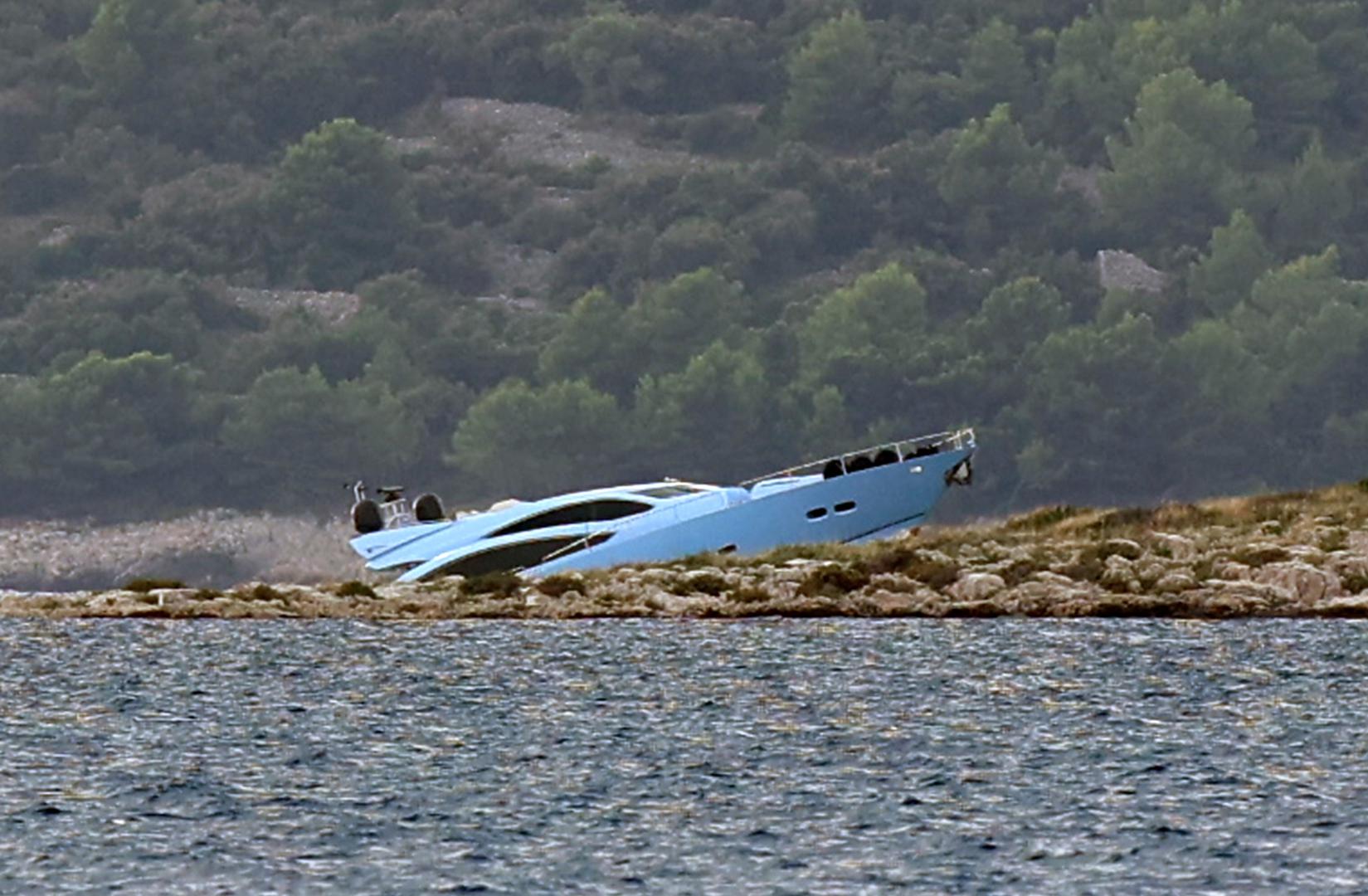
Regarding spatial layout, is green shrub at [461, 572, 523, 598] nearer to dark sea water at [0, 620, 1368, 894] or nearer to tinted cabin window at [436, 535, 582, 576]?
tinted cabin window at [436, 535, 582, 576]

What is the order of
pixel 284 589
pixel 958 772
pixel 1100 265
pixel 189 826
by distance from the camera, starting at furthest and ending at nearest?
1. pixel 1100 265
2. pixel 284 589
3. pixel 958 772
4. pixel 189 826

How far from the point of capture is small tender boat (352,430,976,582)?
5072 cm

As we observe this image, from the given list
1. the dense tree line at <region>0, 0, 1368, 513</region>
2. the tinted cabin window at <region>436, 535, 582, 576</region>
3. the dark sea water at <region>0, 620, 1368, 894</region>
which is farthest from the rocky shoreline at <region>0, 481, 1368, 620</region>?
the dense tree line at <region>0, 0, 1368, 513</region>

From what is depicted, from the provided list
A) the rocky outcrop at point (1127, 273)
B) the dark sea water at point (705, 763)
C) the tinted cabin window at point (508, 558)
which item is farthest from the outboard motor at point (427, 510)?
the rocky outcrop at point (1127, 273)

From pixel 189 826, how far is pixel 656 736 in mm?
6593


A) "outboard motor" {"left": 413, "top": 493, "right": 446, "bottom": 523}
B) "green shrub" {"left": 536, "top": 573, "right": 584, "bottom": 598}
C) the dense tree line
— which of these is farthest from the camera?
the dense tree line

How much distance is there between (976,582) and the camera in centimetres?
4219

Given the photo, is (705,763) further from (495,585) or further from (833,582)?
(495,585)

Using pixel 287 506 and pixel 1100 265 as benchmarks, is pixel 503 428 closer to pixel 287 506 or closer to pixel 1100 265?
pixel 287 506

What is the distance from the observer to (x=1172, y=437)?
116 m

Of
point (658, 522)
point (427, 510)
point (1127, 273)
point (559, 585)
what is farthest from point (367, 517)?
point (1127, 273)

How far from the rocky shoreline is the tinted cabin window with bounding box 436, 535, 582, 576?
1426mm

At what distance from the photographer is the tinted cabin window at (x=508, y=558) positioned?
166 ft

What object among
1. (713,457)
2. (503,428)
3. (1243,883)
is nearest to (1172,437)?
(713,457)
